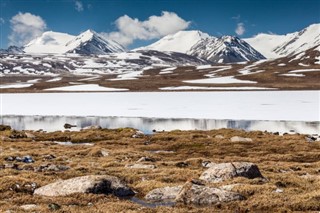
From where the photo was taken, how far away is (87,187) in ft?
65.3

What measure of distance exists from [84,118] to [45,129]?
1325 cm

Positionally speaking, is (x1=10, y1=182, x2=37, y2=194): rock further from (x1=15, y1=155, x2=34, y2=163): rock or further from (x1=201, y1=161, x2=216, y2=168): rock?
(x1=201, y1=161, x2=216, y2=168): rock

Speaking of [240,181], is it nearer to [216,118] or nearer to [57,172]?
[57,172]

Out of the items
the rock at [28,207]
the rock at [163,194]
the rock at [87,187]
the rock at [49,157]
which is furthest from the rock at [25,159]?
the rock at [28,207]

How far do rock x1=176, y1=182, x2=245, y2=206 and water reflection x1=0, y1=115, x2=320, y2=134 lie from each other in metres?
41.3

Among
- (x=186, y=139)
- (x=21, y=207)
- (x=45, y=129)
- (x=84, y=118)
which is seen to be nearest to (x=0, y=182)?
(x=21, y=207)

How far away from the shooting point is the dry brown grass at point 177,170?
59.3ft

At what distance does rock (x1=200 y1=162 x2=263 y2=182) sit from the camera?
22719mm

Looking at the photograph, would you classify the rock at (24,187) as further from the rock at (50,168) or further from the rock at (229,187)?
the rock at (229,187)

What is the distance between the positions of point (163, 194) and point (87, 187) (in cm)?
355

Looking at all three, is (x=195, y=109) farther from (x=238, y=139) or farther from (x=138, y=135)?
(x=238, y=139)

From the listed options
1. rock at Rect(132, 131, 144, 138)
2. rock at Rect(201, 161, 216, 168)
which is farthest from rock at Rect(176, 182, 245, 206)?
rock at Rect(132, 131, 144, 138)

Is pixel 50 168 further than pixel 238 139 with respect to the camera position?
No

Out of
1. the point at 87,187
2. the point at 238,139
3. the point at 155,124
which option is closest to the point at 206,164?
the point at 87,187
